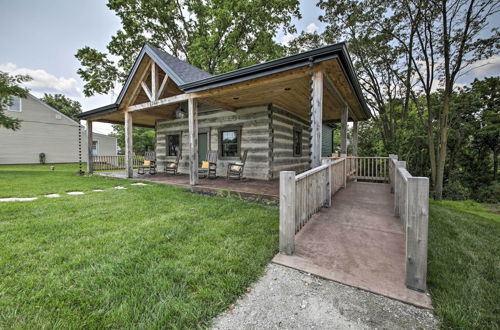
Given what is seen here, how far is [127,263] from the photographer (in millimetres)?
1982

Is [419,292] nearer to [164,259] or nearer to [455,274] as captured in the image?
[455,274]

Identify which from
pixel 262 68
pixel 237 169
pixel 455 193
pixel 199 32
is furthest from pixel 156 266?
pixel 199 32

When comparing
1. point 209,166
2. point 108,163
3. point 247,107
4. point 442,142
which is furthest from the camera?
point 108,163

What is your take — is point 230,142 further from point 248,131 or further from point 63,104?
point 63,104

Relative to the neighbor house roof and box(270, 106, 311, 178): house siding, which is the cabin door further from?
box(270, 106, 311, 178): house siding

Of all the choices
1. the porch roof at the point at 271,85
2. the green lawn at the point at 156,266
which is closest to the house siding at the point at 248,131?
the porch roof at the point at 271,85

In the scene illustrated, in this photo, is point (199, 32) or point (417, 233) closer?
point (417, 233)

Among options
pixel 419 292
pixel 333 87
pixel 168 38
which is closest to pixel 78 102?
pixel 168 38

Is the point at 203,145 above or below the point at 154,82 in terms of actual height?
below

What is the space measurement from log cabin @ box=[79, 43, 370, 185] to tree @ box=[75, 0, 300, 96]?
7136 mm

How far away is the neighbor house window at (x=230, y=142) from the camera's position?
796cm

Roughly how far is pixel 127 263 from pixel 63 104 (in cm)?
4031

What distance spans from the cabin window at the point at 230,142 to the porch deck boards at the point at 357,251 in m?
4.87

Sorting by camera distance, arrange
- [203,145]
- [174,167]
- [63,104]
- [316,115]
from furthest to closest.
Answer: [63,104], [174,167], [203,145], [316,115]
